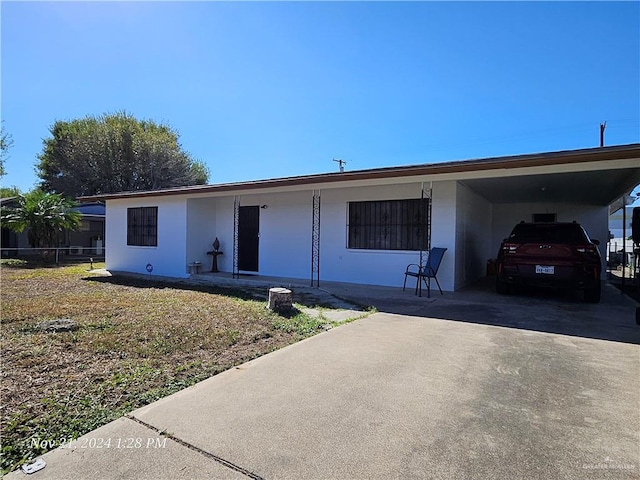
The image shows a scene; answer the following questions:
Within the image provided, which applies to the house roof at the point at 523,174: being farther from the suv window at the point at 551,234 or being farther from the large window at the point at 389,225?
the large window at the point at 389,225

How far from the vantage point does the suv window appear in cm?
711

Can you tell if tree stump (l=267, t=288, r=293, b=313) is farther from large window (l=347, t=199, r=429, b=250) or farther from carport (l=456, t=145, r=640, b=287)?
carport (l=456, t=145, r=640, b=287)

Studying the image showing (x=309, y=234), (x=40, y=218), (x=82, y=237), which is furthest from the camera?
(x=82, y=237)

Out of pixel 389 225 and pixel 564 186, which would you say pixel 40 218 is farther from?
pixel 564 186

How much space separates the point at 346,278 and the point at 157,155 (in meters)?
22.5

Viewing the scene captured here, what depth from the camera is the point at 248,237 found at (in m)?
11.5

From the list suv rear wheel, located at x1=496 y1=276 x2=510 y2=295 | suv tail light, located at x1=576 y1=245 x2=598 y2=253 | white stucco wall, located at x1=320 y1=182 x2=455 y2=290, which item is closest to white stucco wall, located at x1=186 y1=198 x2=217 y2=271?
white stucco wall, located at x1=320 y1=182 x2=455 y2=290

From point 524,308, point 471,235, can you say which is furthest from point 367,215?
point 524,308

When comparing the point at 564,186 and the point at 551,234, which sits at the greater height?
the point at 564,186

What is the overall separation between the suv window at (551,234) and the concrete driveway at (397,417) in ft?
10.2

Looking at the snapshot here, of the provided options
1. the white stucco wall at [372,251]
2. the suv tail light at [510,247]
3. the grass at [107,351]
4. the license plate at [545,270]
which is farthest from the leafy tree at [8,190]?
the license plate at [545,270]

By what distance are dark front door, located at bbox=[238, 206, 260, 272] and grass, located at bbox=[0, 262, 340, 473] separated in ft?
13.6

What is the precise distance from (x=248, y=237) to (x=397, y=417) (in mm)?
9503

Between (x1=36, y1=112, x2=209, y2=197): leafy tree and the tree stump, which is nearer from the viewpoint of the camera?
the tree stump
